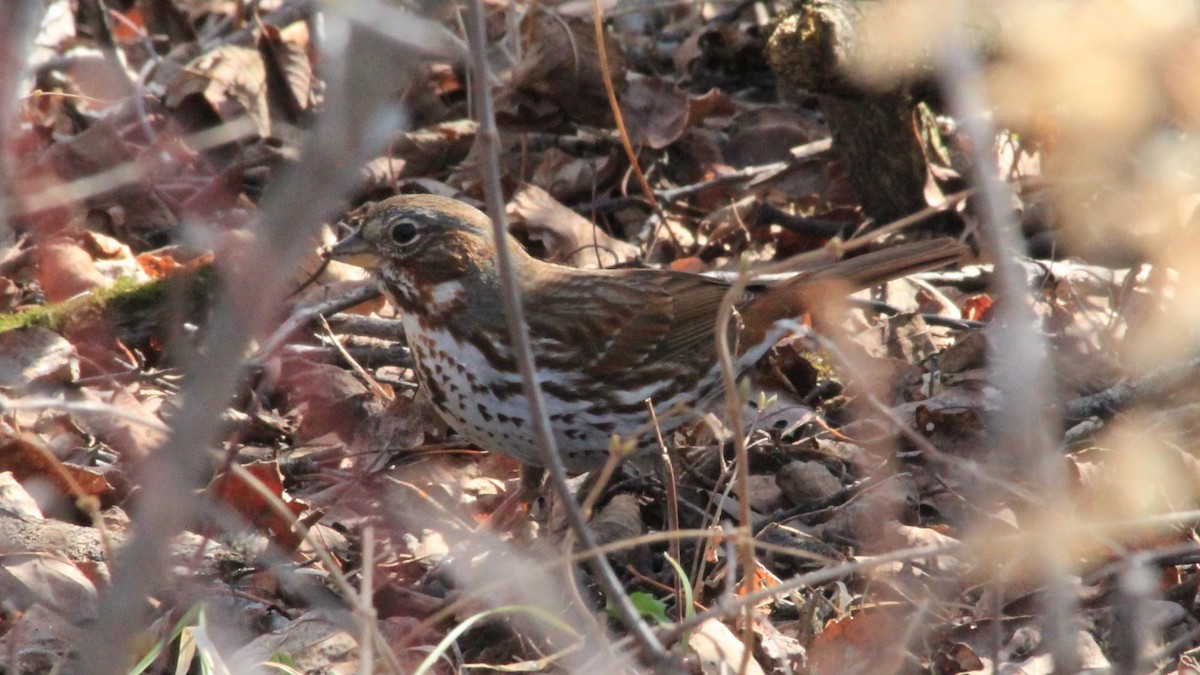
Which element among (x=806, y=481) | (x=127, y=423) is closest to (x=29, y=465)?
(x=127, y=423)

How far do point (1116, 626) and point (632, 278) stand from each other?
194 centimetres

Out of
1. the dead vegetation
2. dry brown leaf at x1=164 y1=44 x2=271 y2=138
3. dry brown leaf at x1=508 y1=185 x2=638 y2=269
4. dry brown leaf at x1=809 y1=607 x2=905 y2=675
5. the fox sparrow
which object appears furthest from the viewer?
dry brown leaf at x1=164 y1=44 x2=271 y2=138

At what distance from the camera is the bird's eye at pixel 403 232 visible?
4.29m

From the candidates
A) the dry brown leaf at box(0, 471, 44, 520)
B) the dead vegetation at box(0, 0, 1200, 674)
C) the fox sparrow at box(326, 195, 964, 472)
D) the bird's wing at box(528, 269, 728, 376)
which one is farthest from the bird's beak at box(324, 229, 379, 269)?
the dry brown leaf at box(0, 471, 44, 520)

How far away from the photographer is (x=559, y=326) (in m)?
4.33

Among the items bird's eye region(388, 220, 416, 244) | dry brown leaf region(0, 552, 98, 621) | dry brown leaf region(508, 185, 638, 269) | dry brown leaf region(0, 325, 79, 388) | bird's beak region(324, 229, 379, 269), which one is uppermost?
bird's eye region(388, 220, 416, 244)

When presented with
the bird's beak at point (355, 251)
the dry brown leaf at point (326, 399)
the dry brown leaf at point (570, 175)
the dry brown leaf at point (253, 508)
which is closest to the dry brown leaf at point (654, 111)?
the dry brown leaf at point (570, 175)

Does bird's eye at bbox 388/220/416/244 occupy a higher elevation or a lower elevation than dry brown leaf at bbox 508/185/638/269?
higher

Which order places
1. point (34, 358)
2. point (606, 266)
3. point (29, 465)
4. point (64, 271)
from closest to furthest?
point (29, 465) → point (34, 358) → point (64, 271) → point (606, 266)

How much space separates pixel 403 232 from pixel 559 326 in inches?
23.0

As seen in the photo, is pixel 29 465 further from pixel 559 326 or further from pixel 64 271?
pixel 559 326

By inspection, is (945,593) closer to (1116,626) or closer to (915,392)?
(1116,626)

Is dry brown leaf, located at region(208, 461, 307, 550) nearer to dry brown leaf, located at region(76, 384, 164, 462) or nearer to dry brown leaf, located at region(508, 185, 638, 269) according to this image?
dry brown leaf, located at region(76, 384, 164, 462)

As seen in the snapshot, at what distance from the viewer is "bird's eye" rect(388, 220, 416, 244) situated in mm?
4289
